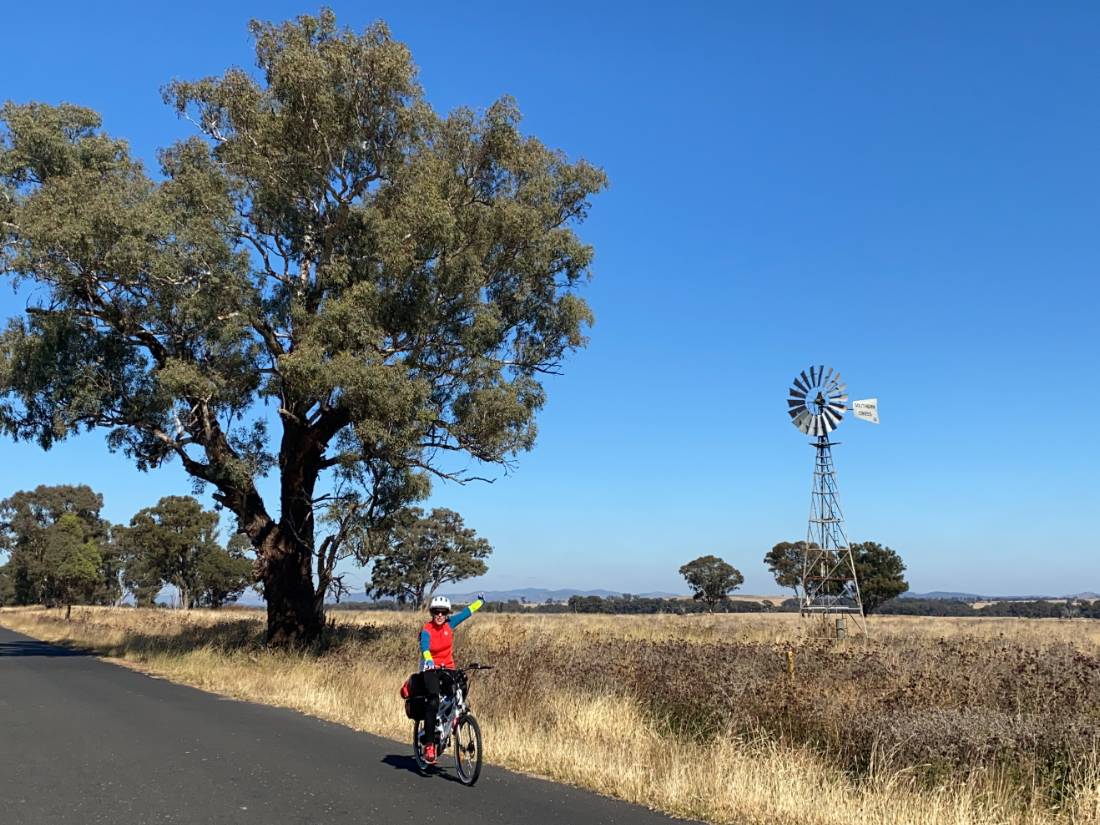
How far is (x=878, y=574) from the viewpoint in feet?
226

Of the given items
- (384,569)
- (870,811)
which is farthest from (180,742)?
(384,569)

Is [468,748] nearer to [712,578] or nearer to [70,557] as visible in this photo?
[70,557]

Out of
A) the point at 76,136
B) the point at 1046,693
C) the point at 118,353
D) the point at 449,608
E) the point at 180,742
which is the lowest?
the point at 180,742

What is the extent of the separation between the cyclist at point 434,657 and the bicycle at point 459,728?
0.08 meters

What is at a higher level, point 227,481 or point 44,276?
point 44,276

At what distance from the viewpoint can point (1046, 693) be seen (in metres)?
9.68

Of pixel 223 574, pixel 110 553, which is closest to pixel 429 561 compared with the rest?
pixel 223 574

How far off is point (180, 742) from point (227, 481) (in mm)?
12202

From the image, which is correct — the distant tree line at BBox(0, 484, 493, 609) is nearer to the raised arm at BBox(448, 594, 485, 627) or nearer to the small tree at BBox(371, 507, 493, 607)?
the small tree at BBox(371, 507, 493, 607)

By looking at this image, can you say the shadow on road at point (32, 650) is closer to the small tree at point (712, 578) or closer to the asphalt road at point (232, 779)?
the asphalt road at point (232, 779)

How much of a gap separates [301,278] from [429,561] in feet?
196

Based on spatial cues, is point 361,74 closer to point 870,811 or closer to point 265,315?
point 265,315

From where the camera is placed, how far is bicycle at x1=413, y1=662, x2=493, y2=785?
8.84 m

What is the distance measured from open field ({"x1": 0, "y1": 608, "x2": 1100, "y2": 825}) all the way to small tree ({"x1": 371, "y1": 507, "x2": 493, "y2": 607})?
6273cm
